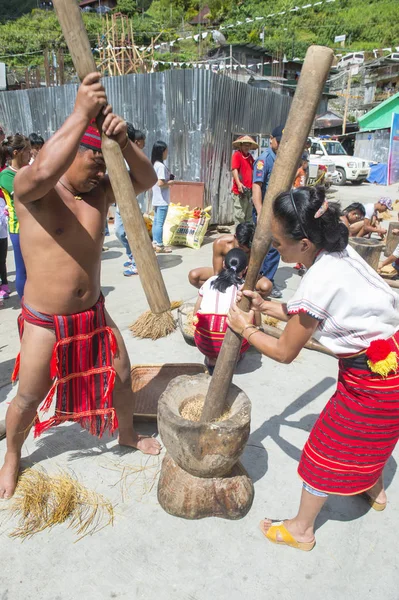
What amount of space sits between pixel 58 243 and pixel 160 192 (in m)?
4.84

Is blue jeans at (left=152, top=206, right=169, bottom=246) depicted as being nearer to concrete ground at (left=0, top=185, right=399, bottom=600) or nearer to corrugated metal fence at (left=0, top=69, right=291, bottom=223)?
corrugated metal fence at (left=0, top=69, right=291, bottom=223)

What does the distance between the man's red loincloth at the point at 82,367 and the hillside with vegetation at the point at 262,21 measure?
4500cm

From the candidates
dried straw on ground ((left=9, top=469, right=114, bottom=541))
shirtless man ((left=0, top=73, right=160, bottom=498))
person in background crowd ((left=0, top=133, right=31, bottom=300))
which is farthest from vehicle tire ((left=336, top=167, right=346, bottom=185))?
dried straw on ground ((left=9, top=469, right=114, bottom=541))

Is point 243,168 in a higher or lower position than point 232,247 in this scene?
higher

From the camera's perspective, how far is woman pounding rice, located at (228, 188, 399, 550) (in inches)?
61.9

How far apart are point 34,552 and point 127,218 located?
1.60 metres

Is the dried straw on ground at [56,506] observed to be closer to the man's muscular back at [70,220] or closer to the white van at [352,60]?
the man's muscular back at [70,220]

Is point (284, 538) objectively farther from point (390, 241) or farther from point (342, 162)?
point (342, 162)

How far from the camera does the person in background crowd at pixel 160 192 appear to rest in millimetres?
6360

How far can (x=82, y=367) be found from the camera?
2207mm

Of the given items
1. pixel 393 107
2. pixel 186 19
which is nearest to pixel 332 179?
pixel 393 107

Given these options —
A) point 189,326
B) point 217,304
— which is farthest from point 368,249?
point 217,304

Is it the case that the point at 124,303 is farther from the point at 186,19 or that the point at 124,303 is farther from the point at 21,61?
the point at 186,19

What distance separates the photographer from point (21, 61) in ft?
113
